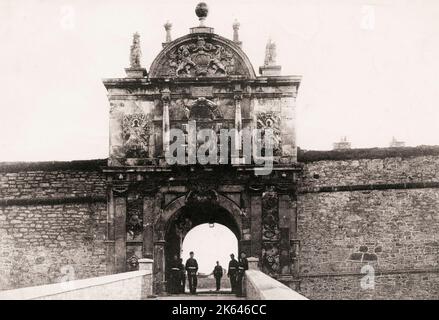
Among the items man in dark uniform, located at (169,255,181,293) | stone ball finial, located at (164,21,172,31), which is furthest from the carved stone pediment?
man in dark uniform, located at (169,255,181,293)

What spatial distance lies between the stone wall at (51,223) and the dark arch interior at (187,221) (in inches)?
73.6

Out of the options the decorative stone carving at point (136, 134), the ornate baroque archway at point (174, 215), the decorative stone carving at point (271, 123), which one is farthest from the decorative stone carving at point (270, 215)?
the decorative stone carving at point (136, 134)

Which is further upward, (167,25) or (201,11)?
(201,11)

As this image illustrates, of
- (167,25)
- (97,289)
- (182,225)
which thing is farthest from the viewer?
(182,225)

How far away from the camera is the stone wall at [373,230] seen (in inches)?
648

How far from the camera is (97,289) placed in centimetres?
947

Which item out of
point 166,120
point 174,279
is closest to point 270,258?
point 174,279

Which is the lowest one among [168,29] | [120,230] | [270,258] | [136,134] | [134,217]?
[270,258]

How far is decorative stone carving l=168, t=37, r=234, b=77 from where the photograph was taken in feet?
56.3

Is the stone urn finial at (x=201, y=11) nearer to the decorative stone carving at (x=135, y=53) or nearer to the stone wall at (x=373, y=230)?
the decorative stone carving at (x=135, y=53)

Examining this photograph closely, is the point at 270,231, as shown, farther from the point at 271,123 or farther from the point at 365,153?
the point at 365,153

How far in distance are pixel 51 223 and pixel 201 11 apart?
7261mm

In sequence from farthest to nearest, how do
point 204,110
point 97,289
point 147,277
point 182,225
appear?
point 182,225
point 204,110
point 147,277
point 97,289

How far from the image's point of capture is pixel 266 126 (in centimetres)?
1703
